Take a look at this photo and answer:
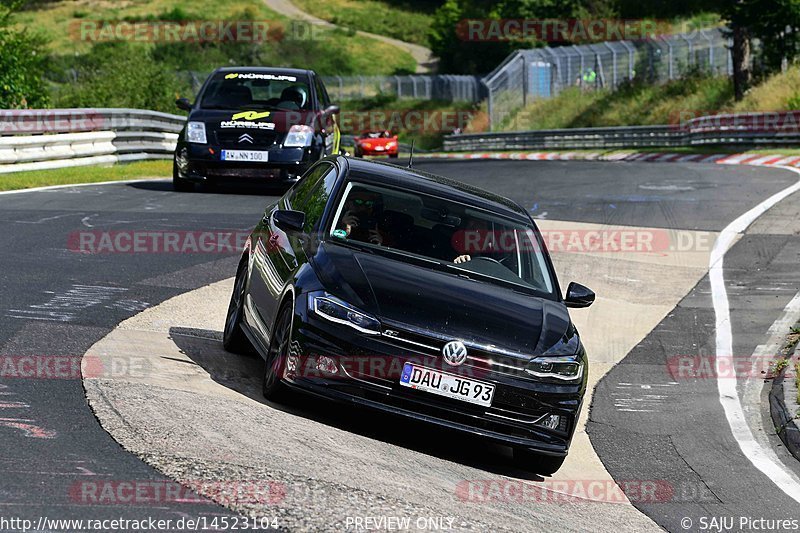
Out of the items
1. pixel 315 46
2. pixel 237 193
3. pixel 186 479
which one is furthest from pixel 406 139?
pixel 186 479

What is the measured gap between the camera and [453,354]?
6.77m

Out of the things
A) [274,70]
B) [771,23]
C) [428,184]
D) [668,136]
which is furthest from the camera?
[771,23]

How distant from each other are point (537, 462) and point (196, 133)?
11983mm

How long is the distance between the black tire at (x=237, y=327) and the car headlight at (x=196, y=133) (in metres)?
9.41

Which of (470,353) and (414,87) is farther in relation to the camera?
(414,87)

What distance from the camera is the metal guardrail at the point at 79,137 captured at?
20656 mm

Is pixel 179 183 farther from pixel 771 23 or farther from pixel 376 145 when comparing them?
pixel 376 145

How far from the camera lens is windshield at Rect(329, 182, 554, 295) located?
795 centimetres

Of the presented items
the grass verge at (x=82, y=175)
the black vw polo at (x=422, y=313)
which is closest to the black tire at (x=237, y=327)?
the black vw polo at (x=422, y=313)

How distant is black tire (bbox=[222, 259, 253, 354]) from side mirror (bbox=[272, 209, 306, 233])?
0.94 meters

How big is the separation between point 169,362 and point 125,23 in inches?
3882

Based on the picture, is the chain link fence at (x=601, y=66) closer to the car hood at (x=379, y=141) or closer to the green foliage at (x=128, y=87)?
the car hood at (x=379, y=141)

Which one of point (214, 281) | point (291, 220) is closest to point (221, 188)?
point (214, 281)

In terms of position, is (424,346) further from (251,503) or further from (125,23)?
(125,23)
